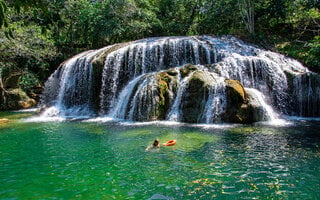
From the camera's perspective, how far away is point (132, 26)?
921 inches

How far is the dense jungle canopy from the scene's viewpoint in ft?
59.5

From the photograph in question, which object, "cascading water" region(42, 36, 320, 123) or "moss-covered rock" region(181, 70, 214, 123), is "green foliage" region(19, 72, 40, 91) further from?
"moss-covered rock" region(181, 70, 214, 123)

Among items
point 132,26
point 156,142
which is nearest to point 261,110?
point 156,142

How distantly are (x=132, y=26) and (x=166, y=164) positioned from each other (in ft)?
61.6

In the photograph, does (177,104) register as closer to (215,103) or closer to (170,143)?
(215,103)

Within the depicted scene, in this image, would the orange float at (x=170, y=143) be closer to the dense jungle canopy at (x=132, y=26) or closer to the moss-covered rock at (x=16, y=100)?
the dense jungle canopy at (x=132, y=26)

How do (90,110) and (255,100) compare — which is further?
(90,110)

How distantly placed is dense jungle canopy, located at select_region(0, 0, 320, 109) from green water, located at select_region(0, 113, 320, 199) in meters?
9.19

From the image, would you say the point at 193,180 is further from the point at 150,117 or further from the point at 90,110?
the point at 90,110

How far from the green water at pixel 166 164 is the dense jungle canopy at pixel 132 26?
9.19 metres

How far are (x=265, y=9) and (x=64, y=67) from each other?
15.8 metres

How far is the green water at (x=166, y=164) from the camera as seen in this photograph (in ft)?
16.7

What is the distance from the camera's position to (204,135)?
9.26 meters

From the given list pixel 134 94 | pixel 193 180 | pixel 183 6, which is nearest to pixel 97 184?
Result: pixel 193 180
